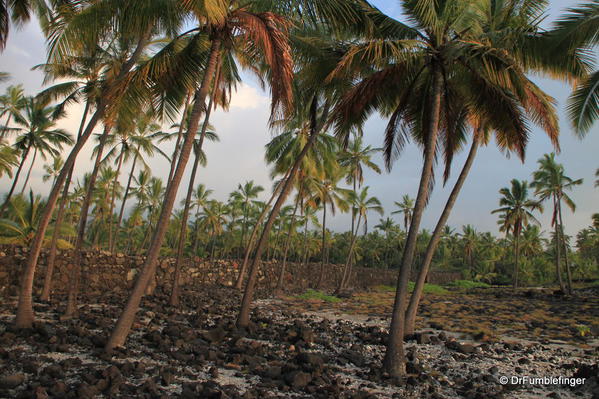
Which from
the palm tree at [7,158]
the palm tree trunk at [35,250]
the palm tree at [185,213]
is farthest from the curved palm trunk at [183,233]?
the palm tree at [7,158]

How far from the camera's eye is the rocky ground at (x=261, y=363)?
5.12 metres

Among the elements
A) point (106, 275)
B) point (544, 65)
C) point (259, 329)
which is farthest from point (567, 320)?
point (106, 275)

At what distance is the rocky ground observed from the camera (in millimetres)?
5121

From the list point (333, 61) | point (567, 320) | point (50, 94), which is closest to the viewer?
point (333, 61)

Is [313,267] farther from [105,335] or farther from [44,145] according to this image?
[105,335]

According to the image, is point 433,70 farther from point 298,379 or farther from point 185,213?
point 185,213

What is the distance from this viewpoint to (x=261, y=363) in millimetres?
6691

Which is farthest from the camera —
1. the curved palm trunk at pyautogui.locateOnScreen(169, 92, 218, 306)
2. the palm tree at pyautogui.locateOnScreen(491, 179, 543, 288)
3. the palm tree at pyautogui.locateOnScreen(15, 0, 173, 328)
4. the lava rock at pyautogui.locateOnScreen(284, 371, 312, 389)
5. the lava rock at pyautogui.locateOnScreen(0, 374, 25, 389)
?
the palm tree at pyautogui.locateOnScreen(491, 179, 543, 288)

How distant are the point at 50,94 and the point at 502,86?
1258 centimetres

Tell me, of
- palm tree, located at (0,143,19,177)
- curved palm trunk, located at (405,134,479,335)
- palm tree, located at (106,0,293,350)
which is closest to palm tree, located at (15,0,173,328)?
palm tree, located at (106,0,293,350)

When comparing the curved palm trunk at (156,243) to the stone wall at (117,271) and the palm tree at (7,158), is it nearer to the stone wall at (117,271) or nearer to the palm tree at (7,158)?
the stone wall at (117,271)

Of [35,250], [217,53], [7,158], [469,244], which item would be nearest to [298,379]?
[217,53]

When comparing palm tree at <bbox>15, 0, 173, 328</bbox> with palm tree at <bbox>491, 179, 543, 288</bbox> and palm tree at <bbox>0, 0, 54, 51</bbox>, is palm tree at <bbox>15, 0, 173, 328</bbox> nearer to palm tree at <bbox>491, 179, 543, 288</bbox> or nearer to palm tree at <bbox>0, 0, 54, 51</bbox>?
palm tree at <bbox>0, 0, 54, 51</bbox>

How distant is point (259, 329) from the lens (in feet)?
31.3
